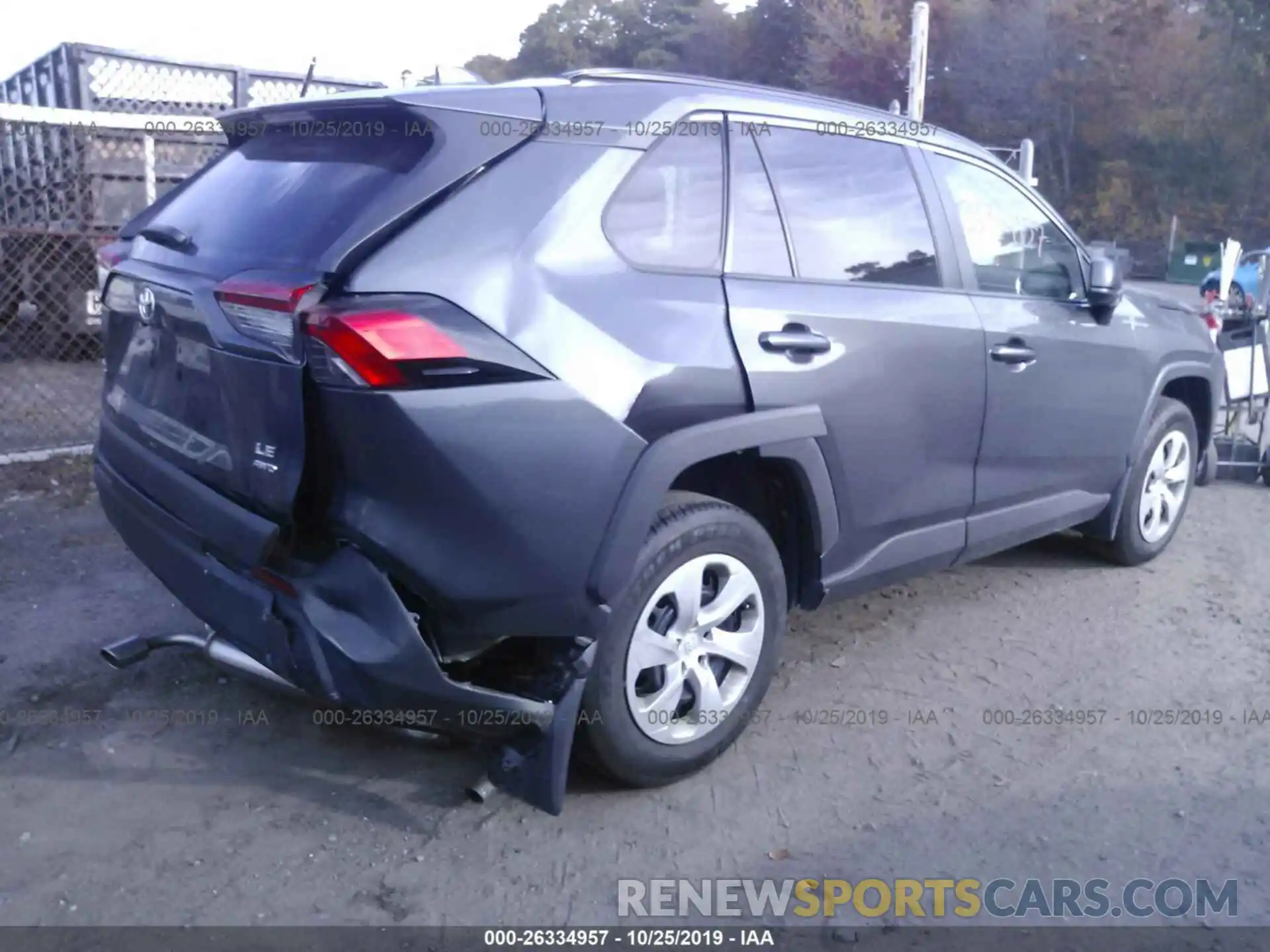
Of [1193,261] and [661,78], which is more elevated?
[661,78]

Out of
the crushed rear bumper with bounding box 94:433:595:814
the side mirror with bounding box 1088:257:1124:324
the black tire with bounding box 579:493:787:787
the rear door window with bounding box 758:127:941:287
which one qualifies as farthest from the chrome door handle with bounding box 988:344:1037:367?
the crushed rear bumper with bounding box 94:433:595:814

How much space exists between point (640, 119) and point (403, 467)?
1228 mm

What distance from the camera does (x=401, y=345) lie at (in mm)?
2639

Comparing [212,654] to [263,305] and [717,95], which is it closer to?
[263,305]

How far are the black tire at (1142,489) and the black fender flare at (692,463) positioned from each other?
7.78 feet

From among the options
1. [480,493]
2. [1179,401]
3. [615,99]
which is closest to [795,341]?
[615,99]

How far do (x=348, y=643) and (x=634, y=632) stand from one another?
0.79 m

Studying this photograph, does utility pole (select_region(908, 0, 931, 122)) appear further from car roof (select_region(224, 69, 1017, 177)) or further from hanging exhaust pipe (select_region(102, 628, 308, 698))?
hanging exhaust pipe (select_region(102, 628, 308, 698))

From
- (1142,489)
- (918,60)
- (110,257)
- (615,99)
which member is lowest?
(1142,489)

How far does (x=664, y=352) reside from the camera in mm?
3096

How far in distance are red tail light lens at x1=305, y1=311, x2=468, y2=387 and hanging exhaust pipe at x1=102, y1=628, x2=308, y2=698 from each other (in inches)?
35.2

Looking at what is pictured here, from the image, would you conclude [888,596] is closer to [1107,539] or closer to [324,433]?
[1107,539]

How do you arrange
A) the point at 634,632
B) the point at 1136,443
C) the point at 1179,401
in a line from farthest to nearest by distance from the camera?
the point at 1179,401 < the point at 1136,443 < the point at 634,632
